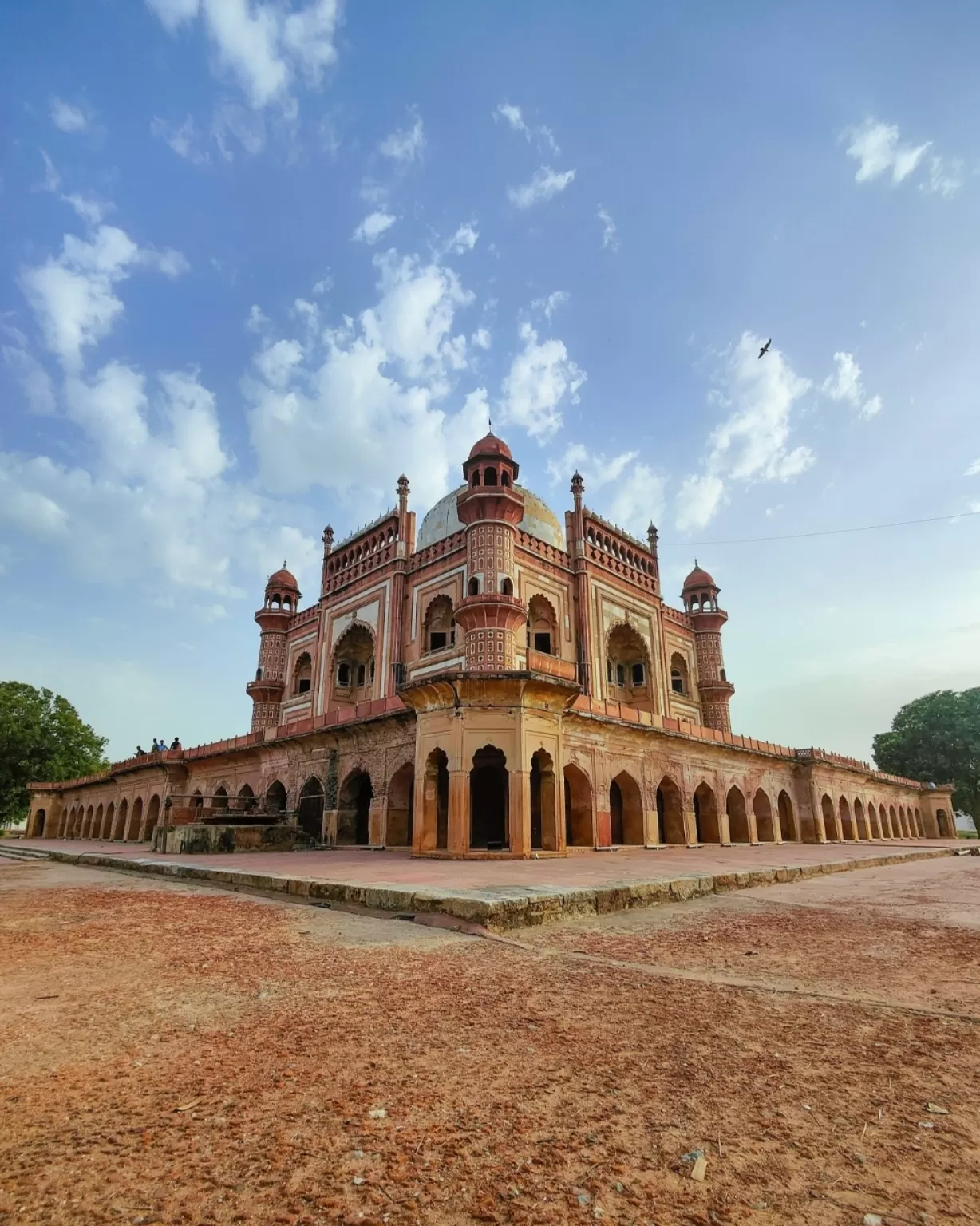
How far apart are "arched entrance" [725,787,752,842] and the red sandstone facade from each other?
6cm

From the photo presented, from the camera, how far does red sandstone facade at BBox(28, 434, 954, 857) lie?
47.5 ft

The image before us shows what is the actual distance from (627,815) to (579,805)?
2.75 metres

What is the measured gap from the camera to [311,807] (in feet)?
68.3

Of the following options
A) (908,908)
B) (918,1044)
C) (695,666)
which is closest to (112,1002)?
(918,1044)

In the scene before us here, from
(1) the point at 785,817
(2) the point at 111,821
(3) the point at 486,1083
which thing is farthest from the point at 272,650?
(3) the point at 486,1083

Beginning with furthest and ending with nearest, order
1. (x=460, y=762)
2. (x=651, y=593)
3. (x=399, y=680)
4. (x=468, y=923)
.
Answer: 1. (x=651, y=593)
2. (x=399, y=680)
3. (x=460, y=762)
4. (x=468, y=923)

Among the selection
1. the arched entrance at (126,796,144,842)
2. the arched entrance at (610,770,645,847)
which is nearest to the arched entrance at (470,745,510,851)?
the arched entrance at (610,770,645,847)

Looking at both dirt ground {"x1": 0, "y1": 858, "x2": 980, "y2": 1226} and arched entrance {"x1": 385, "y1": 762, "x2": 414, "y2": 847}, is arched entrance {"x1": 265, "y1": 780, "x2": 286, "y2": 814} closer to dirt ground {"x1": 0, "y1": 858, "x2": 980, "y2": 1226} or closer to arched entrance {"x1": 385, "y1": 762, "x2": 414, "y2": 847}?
arched entrance {"x1": 385, "y1": 762, "x2": 414, "y2": 847}

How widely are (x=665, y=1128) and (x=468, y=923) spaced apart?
3.59 meters

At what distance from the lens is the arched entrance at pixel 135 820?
94.1ft

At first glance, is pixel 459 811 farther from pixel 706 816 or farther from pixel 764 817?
pixel 764 817

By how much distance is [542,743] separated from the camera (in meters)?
14.4

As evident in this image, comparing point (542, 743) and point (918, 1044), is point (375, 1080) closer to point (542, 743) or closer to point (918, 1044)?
point (918, 1044)

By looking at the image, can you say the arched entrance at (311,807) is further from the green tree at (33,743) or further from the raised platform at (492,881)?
the green tree at (33,743)
